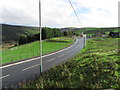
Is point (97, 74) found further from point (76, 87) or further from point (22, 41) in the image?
point (22, 41)

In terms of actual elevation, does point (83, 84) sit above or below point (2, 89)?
above

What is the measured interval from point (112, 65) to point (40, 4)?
773 centimetres

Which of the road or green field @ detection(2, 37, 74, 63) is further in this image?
green field @ detection(2, 37, 74, 63)

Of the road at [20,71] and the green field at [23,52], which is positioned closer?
the road at [20,71]

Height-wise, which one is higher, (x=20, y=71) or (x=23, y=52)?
(x=20, y=71)

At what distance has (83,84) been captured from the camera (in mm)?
7016

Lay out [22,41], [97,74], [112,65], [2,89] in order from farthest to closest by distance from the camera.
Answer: [22,41]
[2,89]
[112,65]
[97,74]

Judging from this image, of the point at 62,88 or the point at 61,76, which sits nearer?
the point at 62,88

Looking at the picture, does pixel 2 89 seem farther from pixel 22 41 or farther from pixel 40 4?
pixel 22 41

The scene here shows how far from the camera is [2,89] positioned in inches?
425

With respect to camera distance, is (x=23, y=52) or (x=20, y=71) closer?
(x=20, y=71)

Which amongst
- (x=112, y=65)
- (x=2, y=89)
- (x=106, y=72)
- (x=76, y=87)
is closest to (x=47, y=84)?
(x=76, y=87)

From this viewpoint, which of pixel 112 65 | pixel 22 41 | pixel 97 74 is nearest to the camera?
pixel 97 74

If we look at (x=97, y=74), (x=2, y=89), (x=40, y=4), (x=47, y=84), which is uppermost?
(x=40, y=4)
